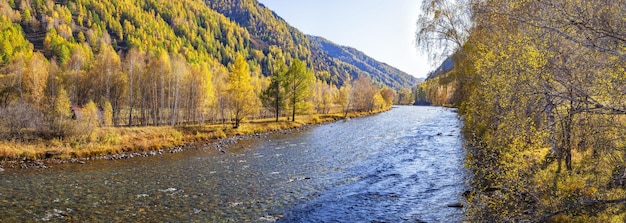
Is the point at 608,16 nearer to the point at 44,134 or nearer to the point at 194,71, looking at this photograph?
the point at 44,134

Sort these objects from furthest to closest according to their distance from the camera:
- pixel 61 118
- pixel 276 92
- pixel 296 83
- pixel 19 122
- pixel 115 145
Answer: pixel 296 83
pixel 276 92
pixel 115 145
pixel 61 118
pixel 19 122

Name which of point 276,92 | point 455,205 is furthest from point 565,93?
point 276,92

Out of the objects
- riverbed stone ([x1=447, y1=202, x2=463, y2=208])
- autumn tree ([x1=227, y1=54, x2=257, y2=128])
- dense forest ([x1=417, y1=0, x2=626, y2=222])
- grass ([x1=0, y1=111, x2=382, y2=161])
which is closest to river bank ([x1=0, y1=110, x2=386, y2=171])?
grass ([x1=0, y1=111, x2=382, y2=161])

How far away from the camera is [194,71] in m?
67.1

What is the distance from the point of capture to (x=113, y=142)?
37812 millimetres

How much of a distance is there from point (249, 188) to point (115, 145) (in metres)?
23.3

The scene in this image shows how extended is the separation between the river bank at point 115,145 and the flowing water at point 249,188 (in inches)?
125

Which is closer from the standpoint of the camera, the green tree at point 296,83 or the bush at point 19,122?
the bush at point 19,122

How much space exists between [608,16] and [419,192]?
46.5 feet

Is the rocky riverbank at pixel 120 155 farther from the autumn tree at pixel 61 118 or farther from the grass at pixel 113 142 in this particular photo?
the autumn tree at pixel 61 118

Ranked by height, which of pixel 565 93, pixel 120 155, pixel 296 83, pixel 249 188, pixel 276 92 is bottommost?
pixel 120 155

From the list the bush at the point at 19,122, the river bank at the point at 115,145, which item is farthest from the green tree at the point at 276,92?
the bush at the point at 19,122

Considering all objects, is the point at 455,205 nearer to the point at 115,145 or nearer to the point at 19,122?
the point at 115,145

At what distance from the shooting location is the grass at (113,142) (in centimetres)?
3217
